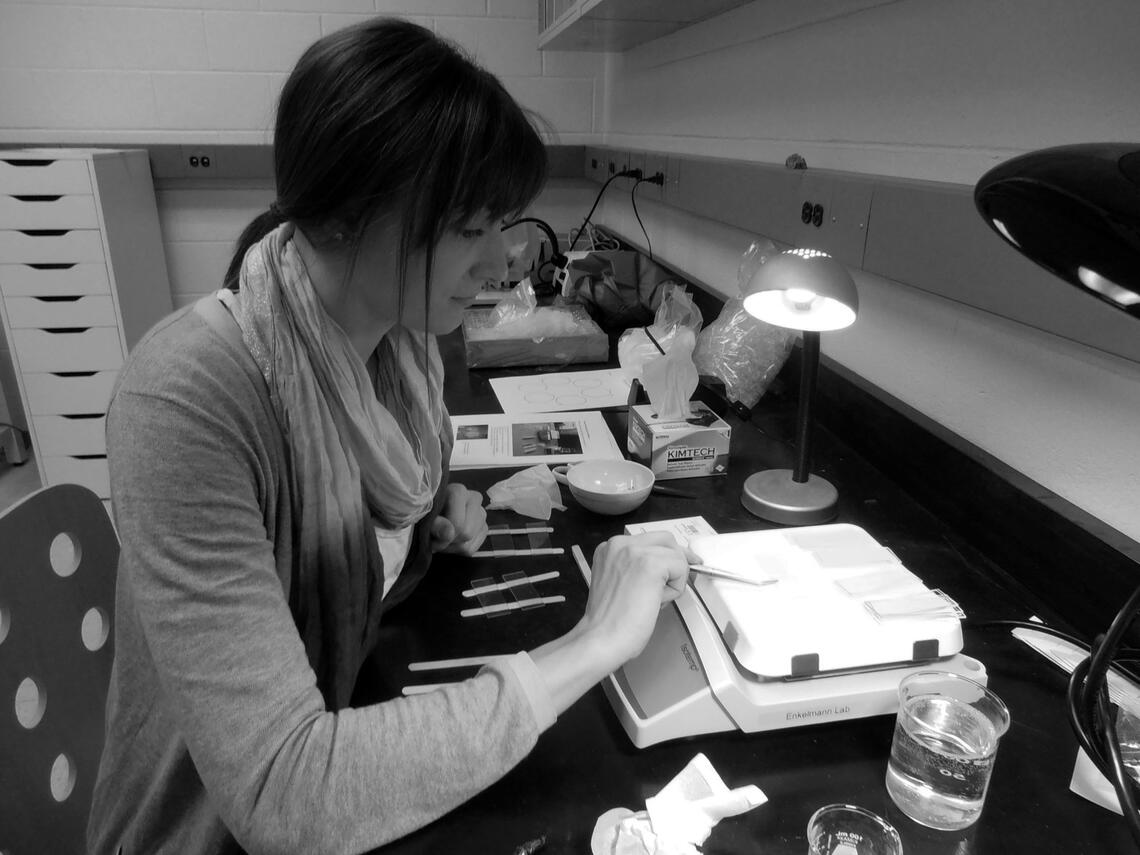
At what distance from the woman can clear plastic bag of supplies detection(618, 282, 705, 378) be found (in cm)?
75

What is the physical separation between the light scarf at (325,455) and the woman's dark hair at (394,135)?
0.08 m

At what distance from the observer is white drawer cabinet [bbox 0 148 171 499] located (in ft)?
7.46

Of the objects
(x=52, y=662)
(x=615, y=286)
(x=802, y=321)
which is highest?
(x=802, y=321)

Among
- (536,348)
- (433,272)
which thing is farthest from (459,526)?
(536,348)

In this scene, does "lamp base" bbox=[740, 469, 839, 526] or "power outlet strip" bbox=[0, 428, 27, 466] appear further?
"power outlet strip" bbox=[0, 428, 27, 466]

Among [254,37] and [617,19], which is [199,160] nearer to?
[254,37]

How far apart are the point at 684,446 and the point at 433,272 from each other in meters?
0.54

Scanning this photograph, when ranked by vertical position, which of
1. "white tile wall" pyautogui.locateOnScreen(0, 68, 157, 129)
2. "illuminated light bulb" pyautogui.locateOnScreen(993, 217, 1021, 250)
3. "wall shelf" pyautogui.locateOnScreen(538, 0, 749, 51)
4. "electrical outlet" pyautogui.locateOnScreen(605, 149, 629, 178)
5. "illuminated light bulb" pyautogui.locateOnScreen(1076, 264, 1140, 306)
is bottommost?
"illuminated light bulb" pyautogui.locateOnScreen(1076, 264, 1140, 306)

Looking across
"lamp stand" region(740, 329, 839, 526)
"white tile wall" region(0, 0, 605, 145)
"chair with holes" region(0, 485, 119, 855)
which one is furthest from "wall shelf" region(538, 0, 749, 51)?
"chair with holes" region(0, 485, 119, 855)

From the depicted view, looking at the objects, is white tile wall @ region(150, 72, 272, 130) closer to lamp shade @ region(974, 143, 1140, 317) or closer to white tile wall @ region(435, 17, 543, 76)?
white tile wall @ region(435, 17, 543, 76)

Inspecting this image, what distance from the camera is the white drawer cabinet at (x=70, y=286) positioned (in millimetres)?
2273

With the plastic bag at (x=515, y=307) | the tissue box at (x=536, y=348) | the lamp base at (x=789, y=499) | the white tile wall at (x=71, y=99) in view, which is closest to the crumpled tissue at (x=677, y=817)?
the lamp base at (x=789, y=499)

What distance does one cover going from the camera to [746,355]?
1.40 m

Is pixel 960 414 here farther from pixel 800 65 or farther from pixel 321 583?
pixel 321 583
